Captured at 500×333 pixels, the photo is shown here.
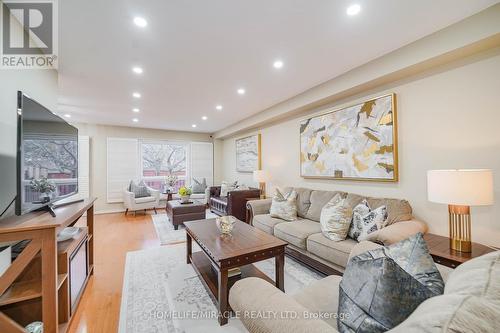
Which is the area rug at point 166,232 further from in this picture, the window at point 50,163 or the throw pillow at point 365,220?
the throw pillow at point 365,220

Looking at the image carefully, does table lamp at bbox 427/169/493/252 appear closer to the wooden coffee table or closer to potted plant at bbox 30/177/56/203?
the wooden coffee table

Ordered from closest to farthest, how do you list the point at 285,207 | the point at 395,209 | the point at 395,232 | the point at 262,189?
the point at 395,232 → the point at 395,209 → the point at 285,207 → the point at 262,189

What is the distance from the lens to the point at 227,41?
2.16m

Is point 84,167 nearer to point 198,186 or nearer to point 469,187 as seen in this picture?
point 198,186

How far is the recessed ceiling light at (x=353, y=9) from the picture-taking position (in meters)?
→ 1.68

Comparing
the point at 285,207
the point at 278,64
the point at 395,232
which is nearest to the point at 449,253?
the point at 395,232

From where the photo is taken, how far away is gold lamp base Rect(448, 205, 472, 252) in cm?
174

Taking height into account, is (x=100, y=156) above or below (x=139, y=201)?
above

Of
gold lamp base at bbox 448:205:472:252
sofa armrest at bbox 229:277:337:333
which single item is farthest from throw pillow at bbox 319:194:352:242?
sofa armrest at bbox 229:277:337:333

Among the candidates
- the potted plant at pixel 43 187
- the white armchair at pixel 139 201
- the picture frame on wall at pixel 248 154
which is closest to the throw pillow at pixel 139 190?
the white armchair at pixel 139 201

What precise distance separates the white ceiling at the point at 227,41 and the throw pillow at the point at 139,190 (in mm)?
2912

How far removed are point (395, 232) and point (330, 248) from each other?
63cm

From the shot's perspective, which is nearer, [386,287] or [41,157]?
[386,287]

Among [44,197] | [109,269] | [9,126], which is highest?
[9,126]
